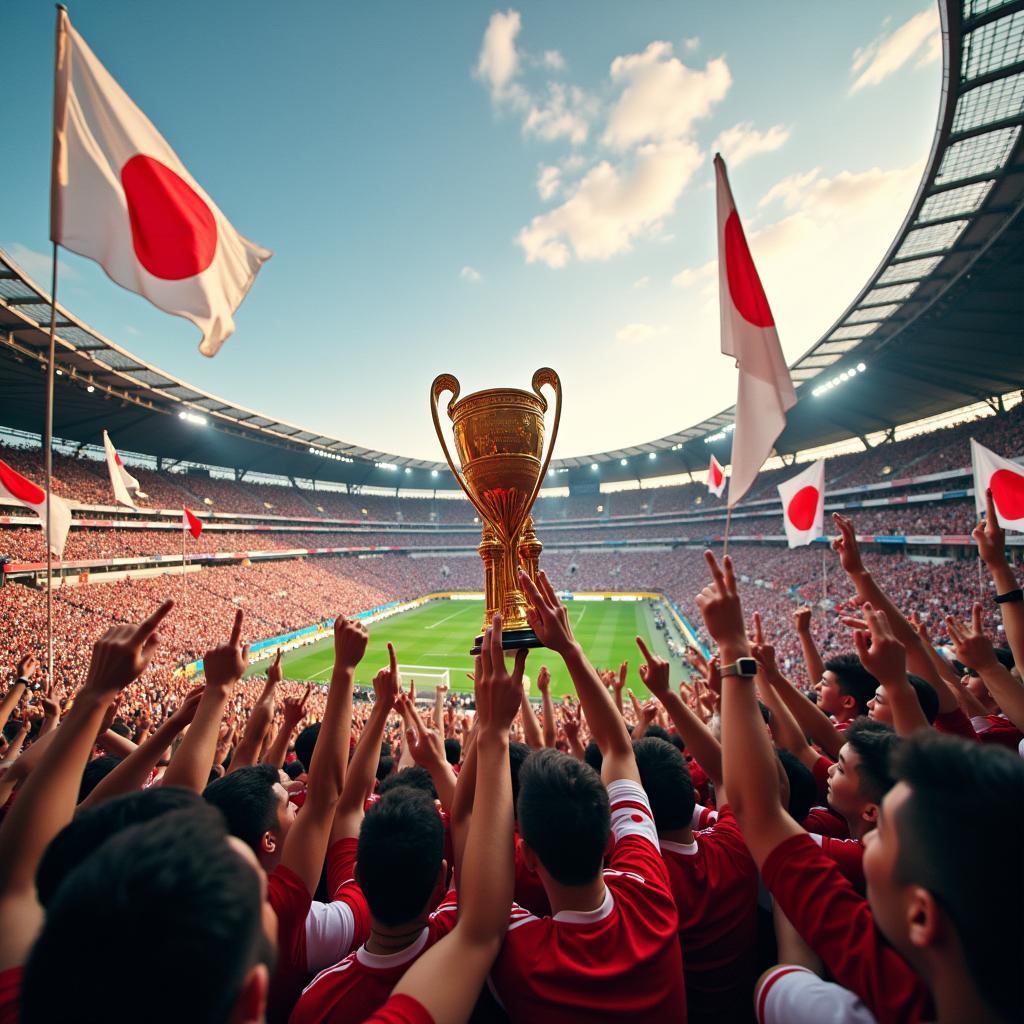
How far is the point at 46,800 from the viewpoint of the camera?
1557mm

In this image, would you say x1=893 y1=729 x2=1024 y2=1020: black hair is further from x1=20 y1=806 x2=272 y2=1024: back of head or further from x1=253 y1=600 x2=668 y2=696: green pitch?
x1=253 y1=600 x2=668 y2=696: green pitch

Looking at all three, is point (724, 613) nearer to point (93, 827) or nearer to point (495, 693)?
point (495, 693)

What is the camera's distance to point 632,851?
5.62 ft

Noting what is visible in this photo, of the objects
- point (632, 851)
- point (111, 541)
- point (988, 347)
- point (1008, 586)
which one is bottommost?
point (632, 851)

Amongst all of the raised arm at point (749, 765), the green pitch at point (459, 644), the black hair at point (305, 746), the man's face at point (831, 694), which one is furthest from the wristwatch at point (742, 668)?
the green pitch at point (459, 644)

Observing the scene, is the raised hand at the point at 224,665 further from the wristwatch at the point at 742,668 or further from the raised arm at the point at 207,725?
the wristwatch at the point at 742,668

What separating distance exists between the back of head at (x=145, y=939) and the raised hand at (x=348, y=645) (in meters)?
1.45

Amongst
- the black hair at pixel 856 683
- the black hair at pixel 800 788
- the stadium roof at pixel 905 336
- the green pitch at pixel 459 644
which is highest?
the stadium roof at pixel 905 336

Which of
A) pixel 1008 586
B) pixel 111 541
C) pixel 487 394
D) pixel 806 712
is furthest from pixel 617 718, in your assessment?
pixel 111 541

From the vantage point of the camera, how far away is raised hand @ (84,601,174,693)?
1.88 meters

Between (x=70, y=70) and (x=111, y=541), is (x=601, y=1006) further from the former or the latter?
(x=111, y=541)

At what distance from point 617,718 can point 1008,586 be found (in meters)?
3.27

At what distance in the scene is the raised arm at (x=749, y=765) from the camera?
157 centimetres

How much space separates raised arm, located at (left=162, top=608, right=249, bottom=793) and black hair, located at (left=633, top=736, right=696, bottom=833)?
205 cm
